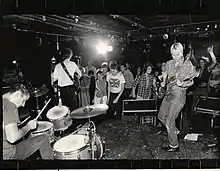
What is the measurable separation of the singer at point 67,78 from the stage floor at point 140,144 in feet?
0.89

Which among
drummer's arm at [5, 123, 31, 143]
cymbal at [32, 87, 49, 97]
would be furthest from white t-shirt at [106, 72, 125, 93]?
drummer's arm at [5, 123, 31, 143]

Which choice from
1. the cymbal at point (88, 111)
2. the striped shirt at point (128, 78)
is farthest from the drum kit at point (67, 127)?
the striped shirt at point (128, 78)

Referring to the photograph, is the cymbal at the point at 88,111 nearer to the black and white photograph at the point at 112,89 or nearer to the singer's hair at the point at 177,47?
the black and white photograph at the point at 112,89

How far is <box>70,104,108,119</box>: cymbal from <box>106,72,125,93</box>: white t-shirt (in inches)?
5.4

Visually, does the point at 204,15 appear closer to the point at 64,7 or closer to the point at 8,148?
the point at 64,7

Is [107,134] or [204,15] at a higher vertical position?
[204,15]

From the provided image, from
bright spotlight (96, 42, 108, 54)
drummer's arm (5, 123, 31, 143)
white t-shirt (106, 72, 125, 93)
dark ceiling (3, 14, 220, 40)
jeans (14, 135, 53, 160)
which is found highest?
dark ceiling (3, 14, 220, 40)

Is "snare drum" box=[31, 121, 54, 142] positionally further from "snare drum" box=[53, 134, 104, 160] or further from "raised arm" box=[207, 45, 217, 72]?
"raised arm" box=[207, 45, 217, 72]

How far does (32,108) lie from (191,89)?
1.10 meters

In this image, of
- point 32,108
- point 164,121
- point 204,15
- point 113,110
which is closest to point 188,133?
point 164,121

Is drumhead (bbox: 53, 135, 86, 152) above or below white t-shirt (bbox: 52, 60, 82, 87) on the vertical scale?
below

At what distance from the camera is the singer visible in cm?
207

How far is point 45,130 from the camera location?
2041mm

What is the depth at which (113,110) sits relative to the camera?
2.09 m
